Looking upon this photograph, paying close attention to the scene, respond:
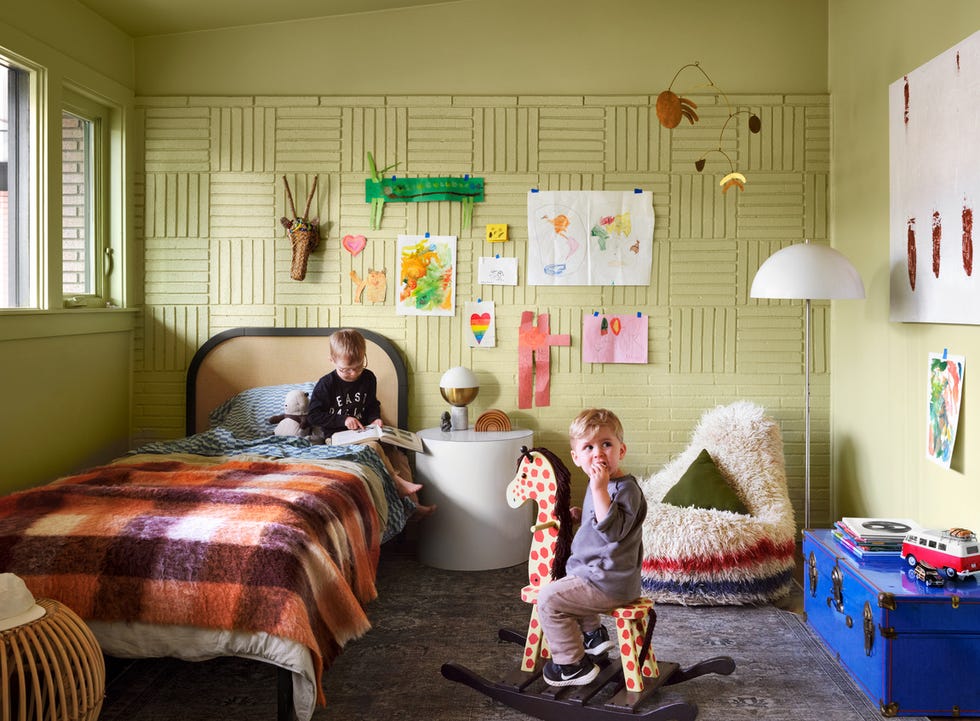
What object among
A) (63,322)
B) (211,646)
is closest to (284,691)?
(211,646)

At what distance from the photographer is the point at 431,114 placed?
456 cm

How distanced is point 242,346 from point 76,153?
4.00ft

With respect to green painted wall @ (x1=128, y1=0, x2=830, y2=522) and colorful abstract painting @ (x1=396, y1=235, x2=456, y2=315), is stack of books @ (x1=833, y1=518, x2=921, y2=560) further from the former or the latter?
colorful abstract painting @ (x1=396, y1=235, x2=456, y2=315)

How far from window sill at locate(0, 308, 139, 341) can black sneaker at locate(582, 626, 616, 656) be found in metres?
2.51

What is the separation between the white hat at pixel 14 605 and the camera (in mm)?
2047

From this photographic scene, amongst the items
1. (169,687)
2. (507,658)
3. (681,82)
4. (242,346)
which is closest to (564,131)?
(681,82)

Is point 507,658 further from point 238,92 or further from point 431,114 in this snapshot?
point 238,92

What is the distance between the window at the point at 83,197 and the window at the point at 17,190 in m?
0.24

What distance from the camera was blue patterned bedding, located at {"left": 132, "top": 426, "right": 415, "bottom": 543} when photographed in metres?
3.72

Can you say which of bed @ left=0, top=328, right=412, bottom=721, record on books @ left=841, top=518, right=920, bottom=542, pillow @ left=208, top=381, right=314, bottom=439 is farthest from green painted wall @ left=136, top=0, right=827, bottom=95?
record on books @ left=841, top=518, right=920, bottom=542

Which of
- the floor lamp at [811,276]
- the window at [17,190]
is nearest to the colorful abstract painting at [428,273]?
the floor lamp at [811,276]

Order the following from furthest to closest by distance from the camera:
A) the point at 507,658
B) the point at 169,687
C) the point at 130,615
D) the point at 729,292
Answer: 1. the point at 729,292
2. the point at 507,658
3. the point at 169,687
4. the point at 130,615

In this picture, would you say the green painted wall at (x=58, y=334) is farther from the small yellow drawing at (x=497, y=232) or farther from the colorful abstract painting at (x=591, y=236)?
the colorful abstract painting at (x=591, y=236)

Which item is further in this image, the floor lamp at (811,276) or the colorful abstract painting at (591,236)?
the colorful abstract painting at (591,236)
